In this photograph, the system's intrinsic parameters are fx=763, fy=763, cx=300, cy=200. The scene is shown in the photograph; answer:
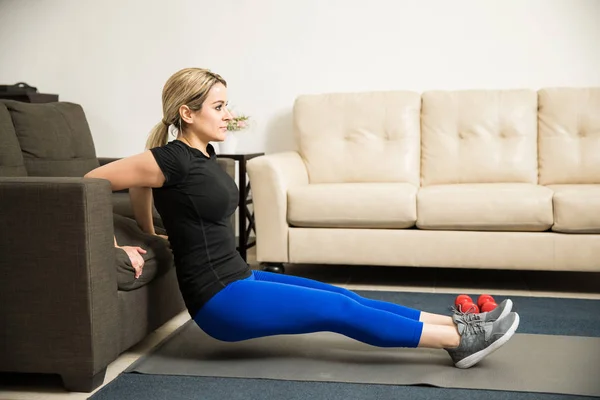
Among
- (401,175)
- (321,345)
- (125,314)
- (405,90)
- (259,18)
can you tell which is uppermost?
(259,18)

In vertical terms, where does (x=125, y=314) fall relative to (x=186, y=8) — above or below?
below

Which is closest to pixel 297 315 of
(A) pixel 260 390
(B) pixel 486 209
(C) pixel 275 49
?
(A) pixel 260 390

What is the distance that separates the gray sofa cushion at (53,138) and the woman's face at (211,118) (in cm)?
136

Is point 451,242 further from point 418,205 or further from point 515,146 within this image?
point 515,146

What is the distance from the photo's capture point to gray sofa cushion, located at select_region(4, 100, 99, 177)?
135 inches

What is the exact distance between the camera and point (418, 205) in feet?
11.9

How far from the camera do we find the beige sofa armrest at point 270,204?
3.69 metres

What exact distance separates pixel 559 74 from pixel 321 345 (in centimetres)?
258

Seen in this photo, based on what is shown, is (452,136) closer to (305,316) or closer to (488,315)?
(488,315)

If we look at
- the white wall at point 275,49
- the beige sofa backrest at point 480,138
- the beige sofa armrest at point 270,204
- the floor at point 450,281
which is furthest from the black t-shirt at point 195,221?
the white wall at point 275,49

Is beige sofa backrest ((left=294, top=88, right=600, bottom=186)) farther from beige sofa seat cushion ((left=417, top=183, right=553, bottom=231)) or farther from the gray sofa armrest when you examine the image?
the gray sofa armrest

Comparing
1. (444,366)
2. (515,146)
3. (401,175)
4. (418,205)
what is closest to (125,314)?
(444,366)

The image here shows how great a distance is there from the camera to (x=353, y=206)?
3643mm

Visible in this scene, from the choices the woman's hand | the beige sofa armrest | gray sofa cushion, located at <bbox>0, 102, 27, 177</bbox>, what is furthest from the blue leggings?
the beige sofa armrest
